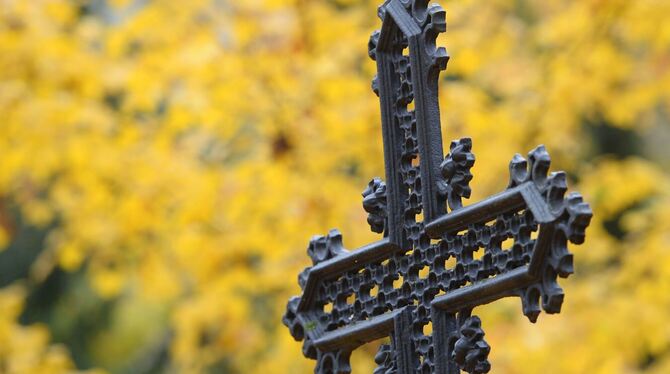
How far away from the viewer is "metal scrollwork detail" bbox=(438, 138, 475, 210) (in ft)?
4.85

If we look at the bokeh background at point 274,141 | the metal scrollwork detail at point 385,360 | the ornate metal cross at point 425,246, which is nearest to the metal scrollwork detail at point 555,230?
the ornate metal cross at point 425,246

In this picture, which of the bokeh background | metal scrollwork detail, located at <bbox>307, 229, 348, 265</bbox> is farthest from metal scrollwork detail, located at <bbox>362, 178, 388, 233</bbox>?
the bokeh background

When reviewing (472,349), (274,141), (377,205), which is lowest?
(472,349)

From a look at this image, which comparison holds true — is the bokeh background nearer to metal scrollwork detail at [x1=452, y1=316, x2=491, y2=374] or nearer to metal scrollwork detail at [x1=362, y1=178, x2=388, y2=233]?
metal scrollwork detail at [x1=362, y1=178, x2=388, y2=233]

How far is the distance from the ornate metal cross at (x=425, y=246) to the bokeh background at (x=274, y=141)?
2789mm

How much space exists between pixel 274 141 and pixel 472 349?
3426mm

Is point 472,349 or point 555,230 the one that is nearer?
point 555,230

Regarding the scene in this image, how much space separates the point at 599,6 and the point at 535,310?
355 centimetres

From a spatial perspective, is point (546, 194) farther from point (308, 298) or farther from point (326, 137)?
point (326, 137)

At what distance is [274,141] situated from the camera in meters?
4.83

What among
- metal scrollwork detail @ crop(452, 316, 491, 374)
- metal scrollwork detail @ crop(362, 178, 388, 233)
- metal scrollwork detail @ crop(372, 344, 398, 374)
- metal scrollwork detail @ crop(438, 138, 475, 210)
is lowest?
metal scrollwork detail @ crop(452, 316, 491, 374)

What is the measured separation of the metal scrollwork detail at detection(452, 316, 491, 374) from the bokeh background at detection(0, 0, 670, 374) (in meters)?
3.03

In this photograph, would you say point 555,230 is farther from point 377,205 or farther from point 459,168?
point 377,205

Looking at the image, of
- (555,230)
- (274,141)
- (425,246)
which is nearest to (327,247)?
(425,246)
